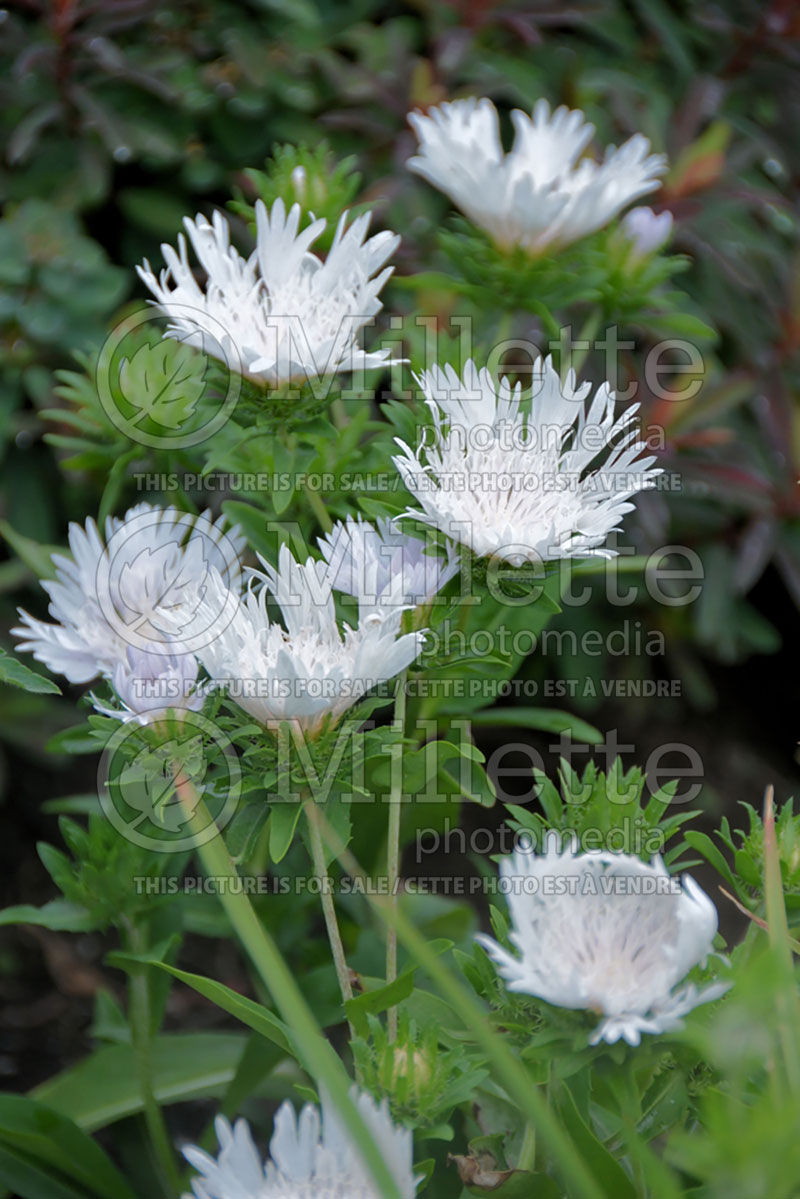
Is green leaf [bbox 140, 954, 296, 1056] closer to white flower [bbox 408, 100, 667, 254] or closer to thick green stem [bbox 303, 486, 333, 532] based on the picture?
thick green stem [bbox 303, 486, 333, 532]

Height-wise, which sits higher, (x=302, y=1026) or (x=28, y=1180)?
(x=302, y=1026)

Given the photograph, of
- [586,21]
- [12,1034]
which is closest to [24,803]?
[12,1034]

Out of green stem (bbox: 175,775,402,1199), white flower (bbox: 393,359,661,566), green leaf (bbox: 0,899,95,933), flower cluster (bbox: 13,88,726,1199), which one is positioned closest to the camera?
green stem (bbox: 175,775,402,1199)

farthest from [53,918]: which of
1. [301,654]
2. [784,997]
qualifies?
[784,997]

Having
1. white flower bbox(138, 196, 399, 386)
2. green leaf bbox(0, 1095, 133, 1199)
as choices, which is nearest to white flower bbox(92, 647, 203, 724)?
white flower bbox(138, 196, 399, 386)

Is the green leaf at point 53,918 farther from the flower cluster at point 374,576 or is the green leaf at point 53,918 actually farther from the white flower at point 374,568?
the white flower at point 374,568

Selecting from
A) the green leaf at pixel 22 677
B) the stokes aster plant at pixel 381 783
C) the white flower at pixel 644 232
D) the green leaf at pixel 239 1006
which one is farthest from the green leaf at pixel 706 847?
the white flower at pixel 644 232

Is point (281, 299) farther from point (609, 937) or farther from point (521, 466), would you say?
point (609, 937)
